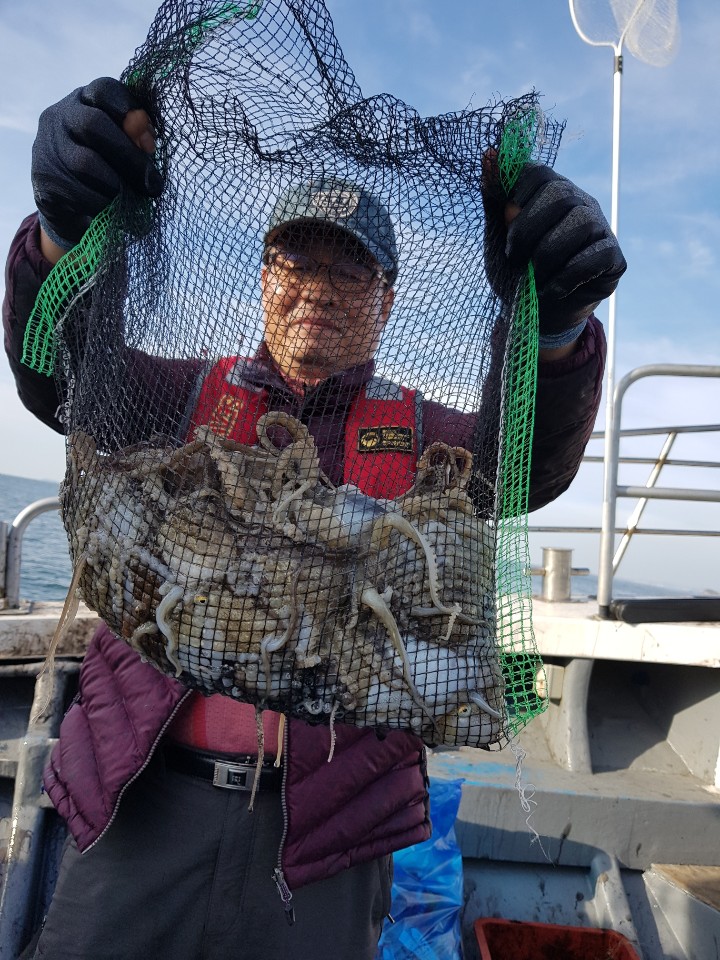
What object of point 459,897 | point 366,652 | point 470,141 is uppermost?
point 470,141

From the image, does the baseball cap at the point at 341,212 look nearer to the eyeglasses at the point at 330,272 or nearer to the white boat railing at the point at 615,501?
Result: the eyeglasses at the point at 330,272

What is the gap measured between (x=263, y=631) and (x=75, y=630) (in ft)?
8.30

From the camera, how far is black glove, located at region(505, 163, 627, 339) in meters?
1.66

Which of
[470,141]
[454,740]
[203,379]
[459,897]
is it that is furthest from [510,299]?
[459,897]

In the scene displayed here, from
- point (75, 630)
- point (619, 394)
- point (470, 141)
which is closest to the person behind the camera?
point (470, 141)

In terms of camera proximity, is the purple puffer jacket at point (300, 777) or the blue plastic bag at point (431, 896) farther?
the blue plastic bag at point (431, 896)

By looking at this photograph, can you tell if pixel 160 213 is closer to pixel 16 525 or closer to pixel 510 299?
pixel 510 299

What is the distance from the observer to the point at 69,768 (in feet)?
6.79

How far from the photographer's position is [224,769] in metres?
1.99

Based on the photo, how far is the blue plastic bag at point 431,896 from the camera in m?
2.86

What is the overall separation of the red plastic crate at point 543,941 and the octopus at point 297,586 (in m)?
2.07

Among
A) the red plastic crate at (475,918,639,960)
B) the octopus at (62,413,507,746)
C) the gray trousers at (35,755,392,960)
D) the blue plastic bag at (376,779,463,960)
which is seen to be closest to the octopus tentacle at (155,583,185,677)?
the octopus at (62,413,507,746)

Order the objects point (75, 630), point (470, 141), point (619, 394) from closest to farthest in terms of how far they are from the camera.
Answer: point (470, 141)
point (75, 630)
point (619, 394)

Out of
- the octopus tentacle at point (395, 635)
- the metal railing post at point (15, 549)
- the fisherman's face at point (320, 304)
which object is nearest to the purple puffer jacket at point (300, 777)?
the octopus tentacle at point (395, 635)
